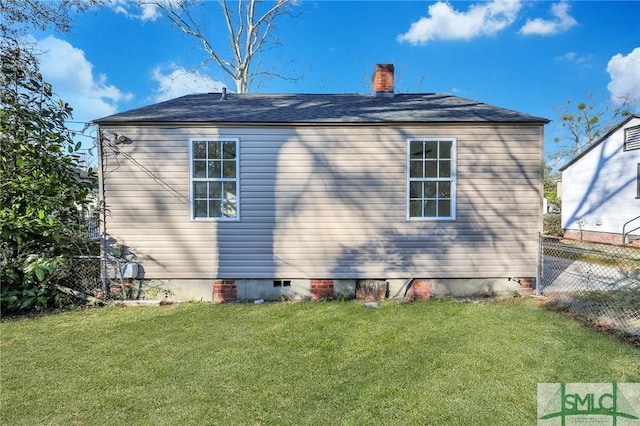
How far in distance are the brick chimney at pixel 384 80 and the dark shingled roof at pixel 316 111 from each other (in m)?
0.38

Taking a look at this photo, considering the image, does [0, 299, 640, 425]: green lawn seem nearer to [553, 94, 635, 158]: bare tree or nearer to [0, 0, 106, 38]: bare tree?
[0, 0, 106, 38]: bare tree

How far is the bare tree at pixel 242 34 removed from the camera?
15812 mm

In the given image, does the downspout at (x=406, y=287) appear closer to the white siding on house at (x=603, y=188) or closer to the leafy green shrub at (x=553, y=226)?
the white siding on house at (x=603, y=188)

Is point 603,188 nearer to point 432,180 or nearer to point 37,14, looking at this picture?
point 432,180

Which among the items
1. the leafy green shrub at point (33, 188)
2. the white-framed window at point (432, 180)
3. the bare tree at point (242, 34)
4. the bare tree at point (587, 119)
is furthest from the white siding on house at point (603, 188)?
the leafy green shrub at point (33, 188)

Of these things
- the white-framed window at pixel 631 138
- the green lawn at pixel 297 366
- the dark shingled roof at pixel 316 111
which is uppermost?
the white-framed window at pixel 631 138

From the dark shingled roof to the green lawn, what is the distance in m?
3.35

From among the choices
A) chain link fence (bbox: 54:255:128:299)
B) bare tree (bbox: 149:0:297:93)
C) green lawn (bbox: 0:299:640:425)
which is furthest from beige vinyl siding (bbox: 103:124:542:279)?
bare tree (bbox: 149:0:297:93)

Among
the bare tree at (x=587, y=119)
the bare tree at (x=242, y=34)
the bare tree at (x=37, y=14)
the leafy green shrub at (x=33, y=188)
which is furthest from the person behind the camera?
the bare tree at (x=587, y=119)

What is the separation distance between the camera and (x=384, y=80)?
7672 millimetres

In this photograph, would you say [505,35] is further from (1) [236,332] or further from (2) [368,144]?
(1) [236,332]

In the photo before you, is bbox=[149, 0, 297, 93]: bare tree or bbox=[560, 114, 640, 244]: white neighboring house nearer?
bbox=[560, 114, 640, 244]: white neighboring house

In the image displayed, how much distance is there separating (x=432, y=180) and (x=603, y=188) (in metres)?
12.3

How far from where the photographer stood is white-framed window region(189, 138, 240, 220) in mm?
5594
